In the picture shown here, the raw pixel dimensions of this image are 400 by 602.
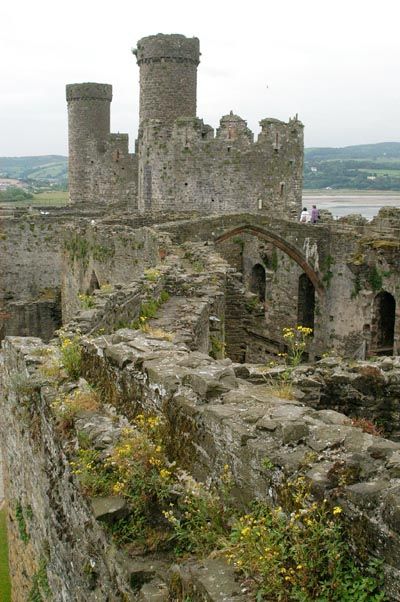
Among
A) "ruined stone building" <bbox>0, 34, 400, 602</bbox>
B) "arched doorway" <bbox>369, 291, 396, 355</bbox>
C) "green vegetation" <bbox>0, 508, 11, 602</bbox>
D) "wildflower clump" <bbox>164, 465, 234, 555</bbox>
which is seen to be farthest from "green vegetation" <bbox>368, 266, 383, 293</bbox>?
"wildflower clump" <bbox>164, 465, 234, 555</bbox>

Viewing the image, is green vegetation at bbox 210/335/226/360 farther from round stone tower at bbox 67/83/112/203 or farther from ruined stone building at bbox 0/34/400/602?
round stone tower at bbox 67/83/112/203

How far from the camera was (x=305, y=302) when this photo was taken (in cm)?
2308

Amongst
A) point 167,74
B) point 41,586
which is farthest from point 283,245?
point 41,586

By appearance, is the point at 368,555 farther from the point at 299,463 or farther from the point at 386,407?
the point at 386,407

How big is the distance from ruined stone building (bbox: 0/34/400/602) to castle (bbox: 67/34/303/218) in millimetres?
1965

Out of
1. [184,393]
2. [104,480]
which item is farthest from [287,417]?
[104,480]

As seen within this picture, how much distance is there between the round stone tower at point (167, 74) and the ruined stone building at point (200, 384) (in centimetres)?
601

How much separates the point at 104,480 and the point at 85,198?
1417 inches

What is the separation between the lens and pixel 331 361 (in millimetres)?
7105

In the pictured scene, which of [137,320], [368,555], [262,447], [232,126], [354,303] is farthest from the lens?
[232,126]

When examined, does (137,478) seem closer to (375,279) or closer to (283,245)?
(375,279)

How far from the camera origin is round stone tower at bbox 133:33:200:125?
28.8m

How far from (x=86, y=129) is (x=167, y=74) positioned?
1151 cm

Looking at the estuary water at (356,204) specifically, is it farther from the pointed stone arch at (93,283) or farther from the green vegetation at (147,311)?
the green vegetation at (147,311)
